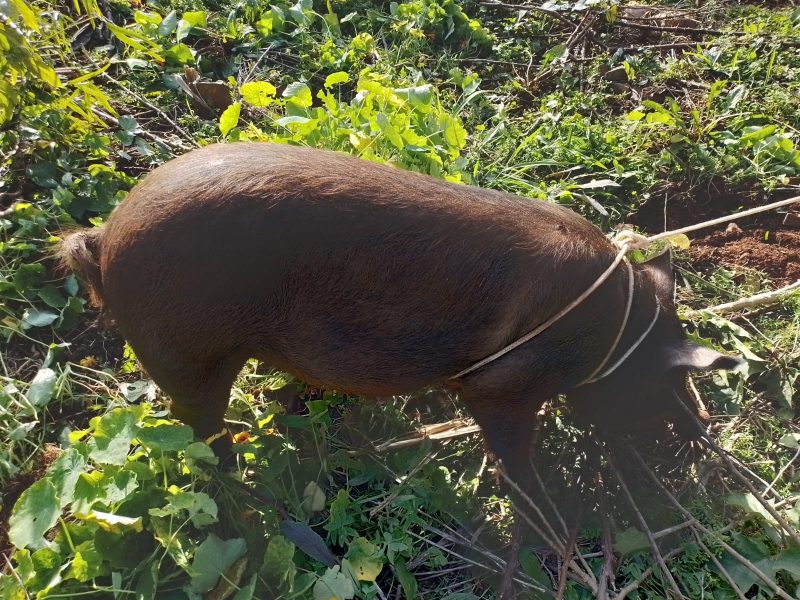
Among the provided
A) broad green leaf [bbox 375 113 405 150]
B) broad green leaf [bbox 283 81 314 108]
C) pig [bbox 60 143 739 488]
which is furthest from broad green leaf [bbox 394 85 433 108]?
pig [bbox 60 143 739 488]

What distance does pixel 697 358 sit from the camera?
8.05 ft

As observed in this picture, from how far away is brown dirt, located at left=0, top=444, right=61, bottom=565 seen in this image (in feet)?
8.29

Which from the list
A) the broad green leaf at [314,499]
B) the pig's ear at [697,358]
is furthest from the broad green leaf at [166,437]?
the pig's ear at [697,358]

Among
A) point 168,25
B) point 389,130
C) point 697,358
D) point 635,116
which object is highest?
point 168,25

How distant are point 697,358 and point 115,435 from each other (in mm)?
2178

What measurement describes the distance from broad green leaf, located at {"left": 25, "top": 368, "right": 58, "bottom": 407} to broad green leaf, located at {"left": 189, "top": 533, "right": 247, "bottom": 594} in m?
1.17

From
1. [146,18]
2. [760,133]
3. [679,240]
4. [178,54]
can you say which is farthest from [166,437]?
[760,133]

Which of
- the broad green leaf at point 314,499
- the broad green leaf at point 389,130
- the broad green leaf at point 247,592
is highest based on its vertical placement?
the broad green leaf at point 389,130

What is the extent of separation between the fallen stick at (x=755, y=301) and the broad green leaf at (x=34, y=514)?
9.93 feet

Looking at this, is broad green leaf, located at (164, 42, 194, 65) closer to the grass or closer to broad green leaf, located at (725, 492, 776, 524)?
the grass

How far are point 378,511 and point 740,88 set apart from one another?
374cm

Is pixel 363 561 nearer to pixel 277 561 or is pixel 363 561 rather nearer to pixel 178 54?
pixel 277 561

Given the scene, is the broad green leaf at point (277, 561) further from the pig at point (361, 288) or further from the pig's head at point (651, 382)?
the pig's head at point (651, 382)

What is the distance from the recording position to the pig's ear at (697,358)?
2.39m
